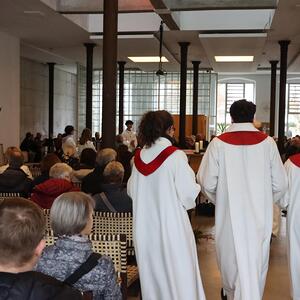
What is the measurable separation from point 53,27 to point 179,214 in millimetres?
9381

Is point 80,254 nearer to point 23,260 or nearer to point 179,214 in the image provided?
point 23,260

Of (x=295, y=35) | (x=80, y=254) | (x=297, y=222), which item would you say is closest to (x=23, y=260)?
(x=80, y=254)

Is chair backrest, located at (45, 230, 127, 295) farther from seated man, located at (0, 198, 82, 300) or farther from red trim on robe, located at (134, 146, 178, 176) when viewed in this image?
seated man, located at (0, 198, 82, 300)

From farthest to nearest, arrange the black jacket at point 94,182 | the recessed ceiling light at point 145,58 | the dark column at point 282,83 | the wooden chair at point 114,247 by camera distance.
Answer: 1. the recessed ceiling light at point 145,58
2. the dark column at point 282,83
3. the black jacket at point 94,182
4. the wooden chair at point 114,247

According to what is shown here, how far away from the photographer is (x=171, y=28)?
11.8m

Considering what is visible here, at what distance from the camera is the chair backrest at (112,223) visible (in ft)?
13.6

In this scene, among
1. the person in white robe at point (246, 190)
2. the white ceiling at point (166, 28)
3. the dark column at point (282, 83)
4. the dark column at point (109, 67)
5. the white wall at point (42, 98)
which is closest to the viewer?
the person in white robe at point (246, 190)

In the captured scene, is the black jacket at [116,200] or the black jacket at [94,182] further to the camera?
the black jacket at [94,182]

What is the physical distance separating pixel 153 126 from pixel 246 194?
0.90 meters

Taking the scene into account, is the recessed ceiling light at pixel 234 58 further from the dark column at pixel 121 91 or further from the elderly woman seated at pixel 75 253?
the elderly woman seated at pixel 75 253

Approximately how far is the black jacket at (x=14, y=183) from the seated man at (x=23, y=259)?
13.5 ft

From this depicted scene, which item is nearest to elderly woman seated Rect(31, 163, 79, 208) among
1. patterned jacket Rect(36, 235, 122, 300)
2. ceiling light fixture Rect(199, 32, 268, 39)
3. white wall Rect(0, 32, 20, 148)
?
patterned jacket Rect(36, 235, 122, 300)

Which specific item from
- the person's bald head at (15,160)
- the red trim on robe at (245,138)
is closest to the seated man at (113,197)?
the red trim on robe at (245,138)

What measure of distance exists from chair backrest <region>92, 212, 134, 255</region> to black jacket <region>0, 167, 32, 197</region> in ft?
6.03
